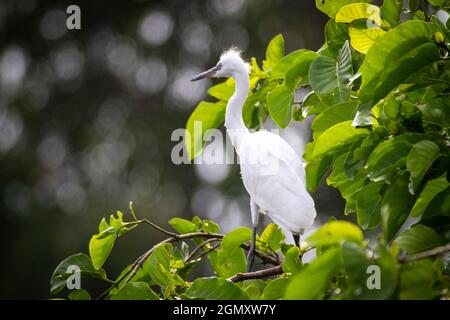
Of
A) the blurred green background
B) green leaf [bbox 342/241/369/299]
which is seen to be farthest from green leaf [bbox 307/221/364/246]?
the blurred green background

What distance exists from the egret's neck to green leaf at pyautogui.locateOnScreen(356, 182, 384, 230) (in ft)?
2.78

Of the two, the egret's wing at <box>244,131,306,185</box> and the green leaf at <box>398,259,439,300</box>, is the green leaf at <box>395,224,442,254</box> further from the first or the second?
the egret's wing at <box>244,131,306,185</box>

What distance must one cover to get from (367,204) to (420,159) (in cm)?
22

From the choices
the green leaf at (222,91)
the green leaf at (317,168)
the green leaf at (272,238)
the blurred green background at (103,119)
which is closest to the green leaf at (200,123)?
the green leaf at (222,91)

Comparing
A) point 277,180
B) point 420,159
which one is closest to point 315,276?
point 420,159

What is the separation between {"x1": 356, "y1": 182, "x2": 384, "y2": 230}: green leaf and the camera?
1344mm

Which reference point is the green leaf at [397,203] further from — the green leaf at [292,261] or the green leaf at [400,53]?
the green leaf at [292,261]

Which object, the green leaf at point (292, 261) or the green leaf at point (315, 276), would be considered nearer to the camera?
the green leaf at point (315, 276)

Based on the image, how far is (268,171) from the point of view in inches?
94.4

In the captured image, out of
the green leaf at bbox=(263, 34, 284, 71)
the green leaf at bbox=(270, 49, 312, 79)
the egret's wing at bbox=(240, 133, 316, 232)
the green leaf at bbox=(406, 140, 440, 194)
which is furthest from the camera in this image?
the egret's wing at bbox=(240, 133, 316, 232)

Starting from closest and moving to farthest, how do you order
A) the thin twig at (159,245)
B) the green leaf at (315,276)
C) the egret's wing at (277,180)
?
the green leaf at (315,276)
the thin twig at (159,245)
the egret's wing at (277,180)

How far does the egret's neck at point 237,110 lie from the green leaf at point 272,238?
44cm

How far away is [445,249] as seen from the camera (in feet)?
3.23

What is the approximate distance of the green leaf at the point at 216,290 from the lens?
1251 millimetres
